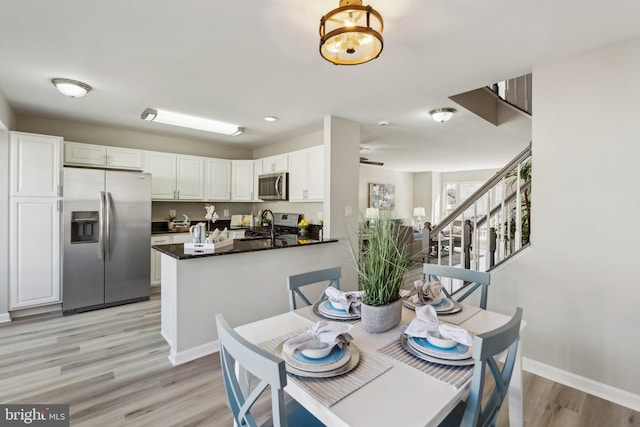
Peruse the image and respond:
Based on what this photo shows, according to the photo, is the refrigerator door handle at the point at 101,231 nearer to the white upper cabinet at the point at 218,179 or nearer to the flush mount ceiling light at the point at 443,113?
the white upper cabinet at the point at 218,179

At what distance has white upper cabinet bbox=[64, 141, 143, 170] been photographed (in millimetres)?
3906

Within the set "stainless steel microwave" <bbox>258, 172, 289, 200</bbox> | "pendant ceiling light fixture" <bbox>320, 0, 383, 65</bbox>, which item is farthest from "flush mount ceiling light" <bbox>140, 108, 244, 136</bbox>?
"pendant ceiling light fixture" <bbox>320, 0, 383, 65</bbox>

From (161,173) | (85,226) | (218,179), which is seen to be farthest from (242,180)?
(85,226)

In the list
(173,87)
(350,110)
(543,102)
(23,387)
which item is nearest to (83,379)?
(23,387)

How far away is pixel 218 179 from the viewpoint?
5160mm

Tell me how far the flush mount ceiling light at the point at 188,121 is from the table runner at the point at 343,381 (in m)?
3.50

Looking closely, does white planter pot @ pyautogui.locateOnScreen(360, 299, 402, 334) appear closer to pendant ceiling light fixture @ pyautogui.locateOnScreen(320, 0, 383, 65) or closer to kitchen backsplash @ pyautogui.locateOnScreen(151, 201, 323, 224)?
pendant ceiling light fixture @ pyautogui.locateOnScreen(320, 0, 383, 65)

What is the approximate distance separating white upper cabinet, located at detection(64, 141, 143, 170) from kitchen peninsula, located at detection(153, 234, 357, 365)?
2.14 metres

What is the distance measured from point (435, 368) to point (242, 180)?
471 cm

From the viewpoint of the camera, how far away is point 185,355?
2562mm

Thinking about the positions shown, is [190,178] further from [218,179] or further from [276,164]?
[276,164]

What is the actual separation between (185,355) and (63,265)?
2.21 m

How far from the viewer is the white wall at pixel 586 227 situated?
1.98m

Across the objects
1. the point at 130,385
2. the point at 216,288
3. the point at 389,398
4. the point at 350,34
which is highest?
the point at 350,34
